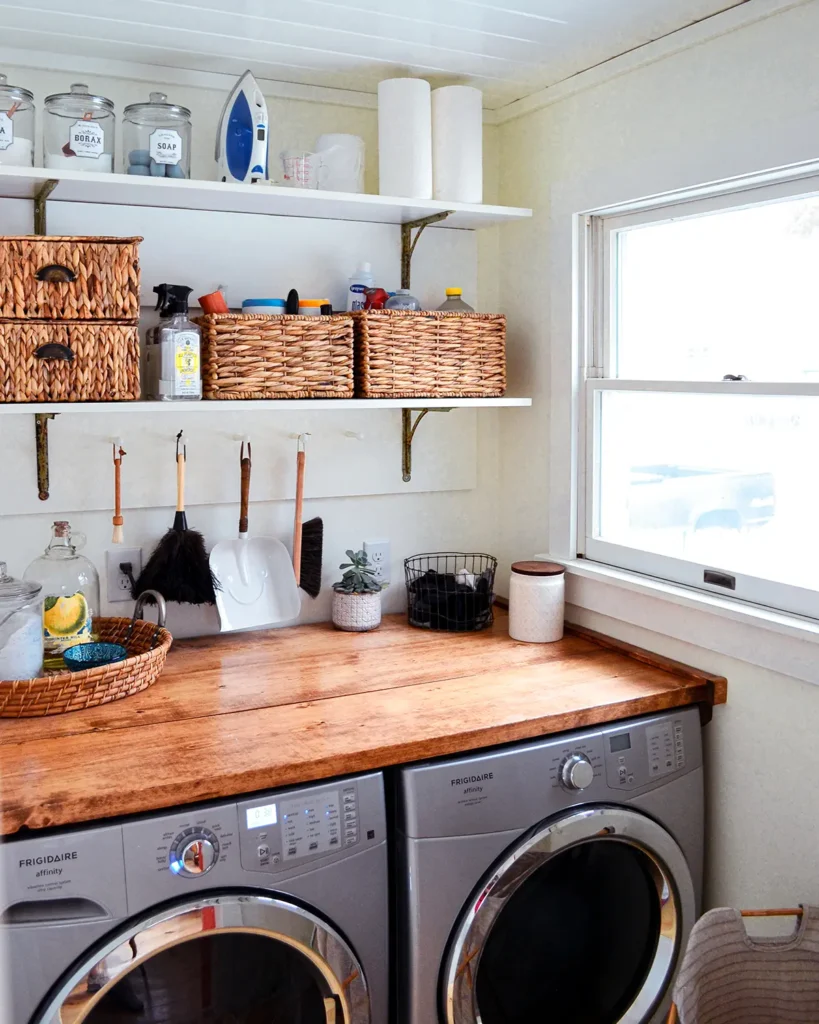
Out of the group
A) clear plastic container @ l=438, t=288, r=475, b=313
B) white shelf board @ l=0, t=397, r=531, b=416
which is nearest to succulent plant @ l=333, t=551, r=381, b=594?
white shelf board @ l=0, t=397, r=531, b=416

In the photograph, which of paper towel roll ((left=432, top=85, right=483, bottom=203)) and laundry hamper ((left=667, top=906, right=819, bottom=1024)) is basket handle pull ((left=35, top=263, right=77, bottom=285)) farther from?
laundry hamper ((left=667, top=906, right=819, bottom=1024))

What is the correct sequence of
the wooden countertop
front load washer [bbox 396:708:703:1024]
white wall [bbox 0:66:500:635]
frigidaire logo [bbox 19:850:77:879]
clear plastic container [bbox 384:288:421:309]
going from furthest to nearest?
clear plastic container [bbox 384:288:421:309] → white wall [bbox 0:66:500:635] → front load washer [bbox 396:708:703:1024] → the wooden countertop → frigidaire logo [bbox 19:850:77:879]

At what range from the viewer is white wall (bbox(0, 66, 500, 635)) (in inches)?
81.0

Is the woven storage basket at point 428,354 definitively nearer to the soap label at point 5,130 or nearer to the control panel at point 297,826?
the soap label at point 5,130

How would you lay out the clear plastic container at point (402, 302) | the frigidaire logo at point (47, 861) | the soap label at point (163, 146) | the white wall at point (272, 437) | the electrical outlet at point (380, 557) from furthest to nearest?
the electrical outlet at point (380, 557)
the clear plastic container at point (402, 302)
the white wall at point (272, 437)
the soap label at point (163, 146)
the frigidaire logo at point (47, 861)

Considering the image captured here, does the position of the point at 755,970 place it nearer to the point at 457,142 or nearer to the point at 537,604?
the point at 537,604

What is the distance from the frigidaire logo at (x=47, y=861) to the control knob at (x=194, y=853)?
0.49 ft

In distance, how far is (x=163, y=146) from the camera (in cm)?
188

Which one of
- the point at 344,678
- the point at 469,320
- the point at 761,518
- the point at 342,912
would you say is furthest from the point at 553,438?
the point at 342,912

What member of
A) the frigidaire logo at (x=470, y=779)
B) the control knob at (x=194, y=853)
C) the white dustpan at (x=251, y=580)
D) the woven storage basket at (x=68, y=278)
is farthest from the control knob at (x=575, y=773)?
Answer: the woven storage basket at (x=68, y=278)

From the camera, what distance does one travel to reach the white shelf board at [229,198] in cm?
180

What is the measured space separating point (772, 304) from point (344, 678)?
3.61 feet

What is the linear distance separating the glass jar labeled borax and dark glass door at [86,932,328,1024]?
35.2 inches

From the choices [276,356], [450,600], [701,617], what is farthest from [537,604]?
[276,356]
